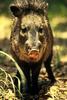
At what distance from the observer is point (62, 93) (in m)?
6.05

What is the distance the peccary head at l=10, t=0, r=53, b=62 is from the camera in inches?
205

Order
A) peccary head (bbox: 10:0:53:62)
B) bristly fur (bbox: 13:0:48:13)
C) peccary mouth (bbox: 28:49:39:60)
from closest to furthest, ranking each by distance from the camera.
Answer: peccary mouth (bbox: 28:49:39:60)
peccary head (bbox: 10:0:53:62)
bristly fur (bbox: 13:0:48:13)

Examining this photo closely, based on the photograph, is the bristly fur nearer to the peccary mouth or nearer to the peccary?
the peccary

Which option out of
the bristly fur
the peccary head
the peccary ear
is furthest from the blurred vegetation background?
the peccary ear

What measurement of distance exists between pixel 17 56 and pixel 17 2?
0.86 meters

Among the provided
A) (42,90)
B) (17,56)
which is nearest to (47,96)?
(42,90)

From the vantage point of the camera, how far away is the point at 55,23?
11.2 meters

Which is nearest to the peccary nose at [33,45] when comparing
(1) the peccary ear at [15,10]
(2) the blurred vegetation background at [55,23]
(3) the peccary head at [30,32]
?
(3) the peccary head at [30,32]

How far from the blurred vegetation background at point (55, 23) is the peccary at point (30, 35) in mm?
3005

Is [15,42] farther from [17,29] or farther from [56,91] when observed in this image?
[56,91]

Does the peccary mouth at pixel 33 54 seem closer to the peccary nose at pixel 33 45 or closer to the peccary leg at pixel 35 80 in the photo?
the peccary nose at pixel 33 45

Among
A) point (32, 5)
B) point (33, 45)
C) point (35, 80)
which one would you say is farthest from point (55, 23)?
point (33, 45)

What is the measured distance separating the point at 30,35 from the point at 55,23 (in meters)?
5.91

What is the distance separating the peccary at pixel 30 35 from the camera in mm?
5438
